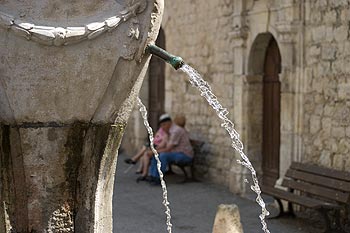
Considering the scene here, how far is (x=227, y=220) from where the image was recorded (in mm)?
4922

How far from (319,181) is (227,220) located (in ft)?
8.36

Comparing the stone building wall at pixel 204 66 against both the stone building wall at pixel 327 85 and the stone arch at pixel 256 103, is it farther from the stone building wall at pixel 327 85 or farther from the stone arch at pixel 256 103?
the stone building wall at pixel 327 85

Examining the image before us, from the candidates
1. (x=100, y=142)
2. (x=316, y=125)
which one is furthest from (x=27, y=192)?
(x=316, y=125)

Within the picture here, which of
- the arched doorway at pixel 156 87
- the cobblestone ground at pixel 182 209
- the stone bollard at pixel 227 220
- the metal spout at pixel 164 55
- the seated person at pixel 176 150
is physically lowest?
the cobblestone ground at pixel 182 209

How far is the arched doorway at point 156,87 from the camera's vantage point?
515 inches

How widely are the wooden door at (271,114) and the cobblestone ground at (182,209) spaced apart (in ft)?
1.75

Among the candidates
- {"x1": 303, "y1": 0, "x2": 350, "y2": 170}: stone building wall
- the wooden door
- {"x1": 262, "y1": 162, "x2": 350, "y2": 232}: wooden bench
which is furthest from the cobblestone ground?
{"x1": 303, "y1": 0, "x2": 350, "y2": 170}: stone building wall

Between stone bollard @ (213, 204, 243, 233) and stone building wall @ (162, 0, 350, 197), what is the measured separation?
2521mm

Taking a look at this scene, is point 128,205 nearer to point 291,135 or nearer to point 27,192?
point 291,135

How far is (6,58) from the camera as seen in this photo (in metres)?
2.87

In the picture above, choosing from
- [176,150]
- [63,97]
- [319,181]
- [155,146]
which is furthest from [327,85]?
[63,97]

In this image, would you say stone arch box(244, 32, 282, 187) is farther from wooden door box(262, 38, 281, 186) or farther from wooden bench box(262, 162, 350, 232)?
wooden bench box(262, 162, 350, 232)

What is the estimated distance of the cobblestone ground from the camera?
716 cm

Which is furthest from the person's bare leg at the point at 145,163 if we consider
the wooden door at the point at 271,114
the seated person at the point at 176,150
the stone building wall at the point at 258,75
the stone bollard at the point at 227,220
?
the stone bollard at the point at 227,220
